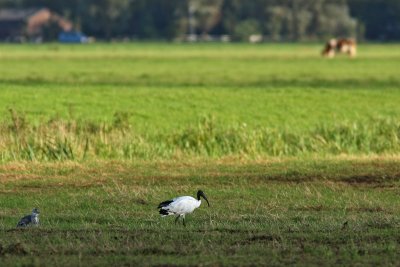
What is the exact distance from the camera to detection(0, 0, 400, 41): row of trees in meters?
178

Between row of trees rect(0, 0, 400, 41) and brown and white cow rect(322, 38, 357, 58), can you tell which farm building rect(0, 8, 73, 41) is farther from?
brown and white cow rect(322, 38, 357, 58)

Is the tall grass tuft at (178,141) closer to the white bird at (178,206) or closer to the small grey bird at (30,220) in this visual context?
the small grey bird at (30,220)

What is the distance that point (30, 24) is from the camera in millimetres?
196250

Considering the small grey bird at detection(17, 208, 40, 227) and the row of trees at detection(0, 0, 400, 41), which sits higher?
the small grey bird at detection(17, 208, 40, 227)

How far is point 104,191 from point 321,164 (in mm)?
5738

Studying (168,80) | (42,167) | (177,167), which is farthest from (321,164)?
(168,80)

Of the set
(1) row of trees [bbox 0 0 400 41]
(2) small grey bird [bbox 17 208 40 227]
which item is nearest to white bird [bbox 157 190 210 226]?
(2) small grey bird [bbox 17 208 40 227]

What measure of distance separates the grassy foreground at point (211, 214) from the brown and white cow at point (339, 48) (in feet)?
250

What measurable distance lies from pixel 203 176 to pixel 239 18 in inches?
6500

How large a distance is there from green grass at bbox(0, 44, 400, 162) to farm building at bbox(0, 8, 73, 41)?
123m

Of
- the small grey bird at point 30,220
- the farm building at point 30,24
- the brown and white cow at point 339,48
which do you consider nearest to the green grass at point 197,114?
the small grey bird at point 30,220

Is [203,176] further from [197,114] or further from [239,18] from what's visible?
[239,18]

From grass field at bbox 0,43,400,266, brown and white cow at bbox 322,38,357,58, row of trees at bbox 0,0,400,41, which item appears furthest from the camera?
row of trees at bbox 0,0,400,41

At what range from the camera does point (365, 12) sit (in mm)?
185000
